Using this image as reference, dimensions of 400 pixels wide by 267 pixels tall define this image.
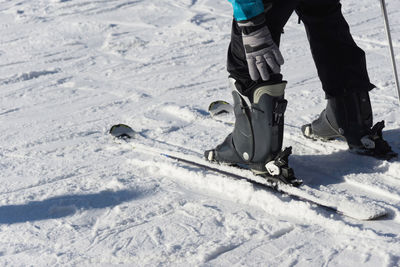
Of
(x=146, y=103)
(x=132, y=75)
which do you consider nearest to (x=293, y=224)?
(x=146, y=103)

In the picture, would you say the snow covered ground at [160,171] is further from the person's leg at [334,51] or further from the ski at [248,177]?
the person's leg at [334,51]

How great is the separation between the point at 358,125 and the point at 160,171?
1.04 m

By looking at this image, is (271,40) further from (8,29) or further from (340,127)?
(8,29)

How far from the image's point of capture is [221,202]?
2.41m

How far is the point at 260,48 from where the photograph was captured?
228 cm

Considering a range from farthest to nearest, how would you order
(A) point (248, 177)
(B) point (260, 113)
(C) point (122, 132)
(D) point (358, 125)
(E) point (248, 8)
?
(C) point (122, 132), (D) point (358, 125), (A) point (248, 177), (B) point (260, 113), (E) point (248, 8)

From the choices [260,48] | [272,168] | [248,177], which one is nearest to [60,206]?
[248,177]

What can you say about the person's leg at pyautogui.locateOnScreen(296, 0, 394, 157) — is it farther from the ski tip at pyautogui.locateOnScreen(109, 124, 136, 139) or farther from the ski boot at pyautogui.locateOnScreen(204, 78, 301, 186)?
the ski tip at pyautogui.locateOnScreen(109, 124, 136, 139)

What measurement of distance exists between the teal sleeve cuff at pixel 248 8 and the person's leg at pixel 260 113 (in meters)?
0.13

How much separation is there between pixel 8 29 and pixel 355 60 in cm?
566

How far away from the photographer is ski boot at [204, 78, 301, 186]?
244cm

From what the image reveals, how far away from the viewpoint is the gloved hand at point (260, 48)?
2.26 metres

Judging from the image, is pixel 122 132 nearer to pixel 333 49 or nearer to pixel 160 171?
pixel 160 171

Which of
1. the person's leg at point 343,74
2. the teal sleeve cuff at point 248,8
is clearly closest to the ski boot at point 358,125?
the person's leg at point 343,74
